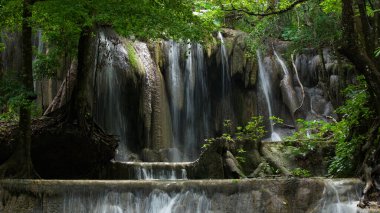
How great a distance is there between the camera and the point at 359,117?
916cm

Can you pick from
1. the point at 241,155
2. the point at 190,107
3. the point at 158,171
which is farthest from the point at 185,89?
the point at 158,171

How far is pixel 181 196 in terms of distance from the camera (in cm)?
764

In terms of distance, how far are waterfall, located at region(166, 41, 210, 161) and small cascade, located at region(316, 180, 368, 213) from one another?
11117mm

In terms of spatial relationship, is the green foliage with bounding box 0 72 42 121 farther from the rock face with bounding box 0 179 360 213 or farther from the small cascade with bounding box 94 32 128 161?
the small cascade with bounding box 94 32 128 161

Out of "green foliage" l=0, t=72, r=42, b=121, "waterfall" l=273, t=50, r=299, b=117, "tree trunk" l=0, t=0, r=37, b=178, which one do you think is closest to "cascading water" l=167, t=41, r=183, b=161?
"waterfall" l=273, t=50, r=299, b=117

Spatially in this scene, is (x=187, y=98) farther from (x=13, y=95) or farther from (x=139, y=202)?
(x=139, y=202)

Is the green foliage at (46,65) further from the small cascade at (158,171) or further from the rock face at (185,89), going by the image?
the small cascade at (158,171)

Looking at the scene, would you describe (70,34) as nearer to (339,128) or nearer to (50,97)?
(50,97)

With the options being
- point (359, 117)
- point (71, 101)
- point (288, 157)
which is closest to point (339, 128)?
point (359, 117)

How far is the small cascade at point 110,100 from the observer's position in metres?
16.5

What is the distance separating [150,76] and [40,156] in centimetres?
614

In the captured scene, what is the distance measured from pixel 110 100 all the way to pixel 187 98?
4.02 metres

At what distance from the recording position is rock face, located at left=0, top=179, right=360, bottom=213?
738cm

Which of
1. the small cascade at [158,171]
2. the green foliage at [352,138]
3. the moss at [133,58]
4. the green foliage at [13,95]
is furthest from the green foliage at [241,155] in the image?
the moss at [133,58]
